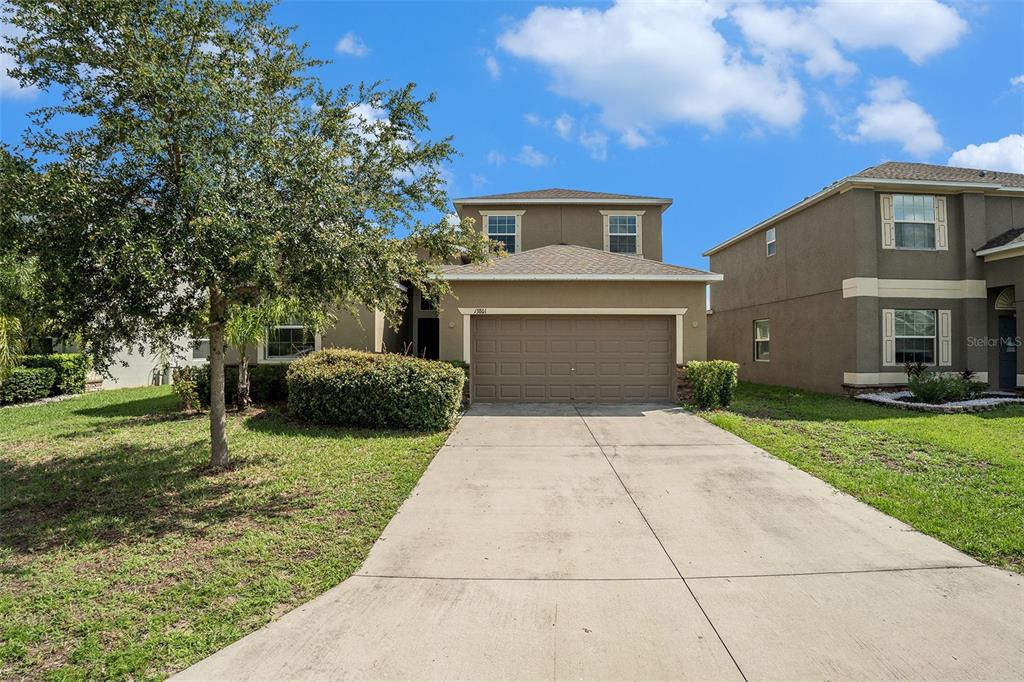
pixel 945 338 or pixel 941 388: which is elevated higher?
pixel 945 338

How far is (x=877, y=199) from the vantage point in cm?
1363

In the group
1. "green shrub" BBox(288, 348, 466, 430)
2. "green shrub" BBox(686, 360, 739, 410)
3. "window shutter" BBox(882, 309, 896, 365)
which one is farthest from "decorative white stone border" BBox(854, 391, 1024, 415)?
"green shrub" BBox(288, 348, 466, 430)

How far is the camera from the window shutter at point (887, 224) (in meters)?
13.6

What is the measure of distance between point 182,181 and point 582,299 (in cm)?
893

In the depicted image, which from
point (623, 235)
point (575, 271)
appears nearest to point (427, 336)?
point (575, 271)

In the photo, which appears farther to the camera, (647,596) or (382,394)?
(382,394)

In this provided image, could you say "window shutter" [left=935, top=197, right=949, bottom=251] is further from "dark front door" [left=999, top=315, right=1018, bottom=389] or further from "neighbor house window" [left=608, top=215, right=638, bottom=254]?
"neighbor house window" [left=608, top=215, right=638, bottom=254]

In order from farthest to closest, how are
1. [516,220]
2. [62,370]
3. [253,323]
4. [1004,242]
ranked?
1. [516,220]
2. [62,370]
3. [1004,242]
4. [253,323]

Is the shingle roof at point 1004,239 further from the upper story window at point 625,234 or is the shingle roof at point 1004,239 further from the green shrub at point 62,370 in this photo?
the green shrub at point 62,370

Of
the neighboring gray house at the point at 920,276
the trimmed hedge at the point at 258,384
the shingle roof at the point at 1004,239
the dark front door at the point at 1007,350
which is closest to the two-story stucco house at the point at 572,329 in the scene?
the trimmed hedge at the point at 258,384

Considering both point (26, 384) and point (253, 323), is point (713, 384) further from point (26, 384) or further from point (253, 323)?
point (26, 384)

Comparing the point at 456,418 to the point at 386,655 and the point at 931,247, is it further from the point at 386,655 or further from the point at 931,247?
the point at 931,247

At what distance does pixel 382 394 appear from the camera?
9.06 meters

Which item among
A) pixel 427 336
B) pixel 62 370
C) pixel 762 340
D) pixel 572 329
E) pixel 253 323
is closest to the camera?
pixel 253 323
